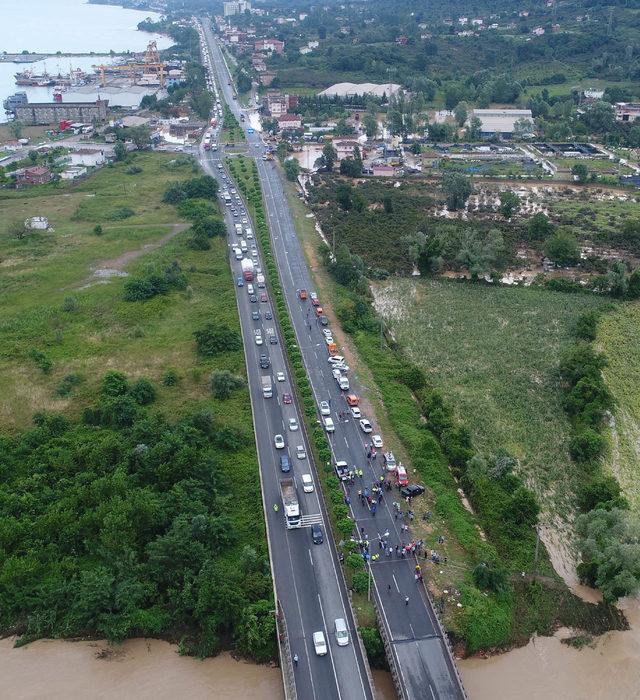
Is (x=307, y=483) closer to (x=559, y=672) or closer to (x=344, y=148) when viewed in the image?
(x=559, y=672)

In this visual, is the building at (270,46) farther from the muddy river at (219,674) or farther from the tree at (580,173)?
the muddy river at (219,674)

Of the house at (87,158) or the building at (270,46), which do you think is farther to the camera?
the building at (270,46)

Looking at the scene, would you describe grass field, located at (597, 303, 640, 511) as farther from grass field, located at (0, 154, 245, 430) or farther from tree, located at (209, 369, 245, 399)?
tree, located at (209, 369, 245, 399)

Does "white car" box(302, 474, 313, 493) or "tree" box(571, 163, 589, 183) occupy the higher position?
"tree" box(571, 163, 589, 183)

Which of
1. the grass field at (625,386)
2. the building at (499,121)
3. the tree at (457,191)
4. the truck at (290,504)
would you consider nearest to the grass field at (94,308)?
the truck at (290,504)

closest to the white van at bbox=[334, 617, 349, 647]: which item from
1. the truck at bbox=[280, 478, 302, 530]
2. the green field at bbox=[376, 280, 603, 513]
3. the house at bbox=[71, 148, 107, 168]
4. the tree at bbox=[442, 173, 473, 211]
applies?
the truck at bbox=[280, 478, 302, 530]

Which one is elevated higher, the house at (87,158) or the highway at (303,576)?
the house at (87,158)

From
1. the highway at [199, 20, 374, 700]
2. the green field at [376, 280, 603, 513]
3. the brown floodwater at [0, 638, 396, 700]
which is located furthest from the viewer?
the green field at [376, 280, 603, 513]
